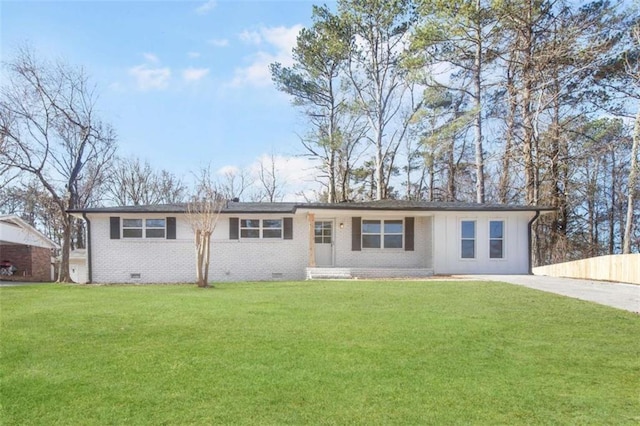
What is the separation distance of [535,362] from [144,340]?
4258mm

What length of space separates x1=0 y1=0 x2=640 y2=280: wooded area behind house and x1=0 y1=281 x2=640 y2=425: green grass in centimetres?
1164

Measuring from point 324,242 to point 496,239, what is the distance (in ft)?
20.6

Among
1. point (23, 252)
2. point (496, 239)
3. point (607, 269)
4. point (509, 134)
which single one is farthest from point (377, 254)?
point (23, 252)

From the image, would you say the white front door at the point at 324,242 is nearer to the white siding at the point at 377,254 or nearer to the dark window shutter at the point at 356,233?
the white siding at the point at 377,254

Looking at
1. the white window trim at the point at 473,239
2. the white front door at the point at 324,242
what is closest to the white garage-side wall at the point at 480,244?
the white window trim at the point at 473,239

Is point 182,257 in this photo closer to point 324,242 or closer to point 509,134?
point 324,242

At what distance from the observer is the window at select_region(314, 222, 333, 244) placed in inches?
655

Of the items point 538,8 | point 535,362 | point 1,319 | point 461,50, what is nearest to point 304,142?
point 461,50

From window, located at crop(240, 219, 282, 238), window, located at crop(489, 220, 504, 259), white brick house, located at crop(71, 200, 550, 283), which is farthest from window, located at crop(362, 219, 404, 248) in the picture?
window, located at crop(240, 219, 282, 238)

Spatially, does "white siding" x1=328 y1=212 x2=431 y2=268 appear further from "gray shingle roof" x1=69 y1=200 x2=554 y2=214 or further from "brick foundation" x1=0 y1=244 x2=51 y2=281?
"brick foundation" x1=0 y1=244 x2=51 y2=281

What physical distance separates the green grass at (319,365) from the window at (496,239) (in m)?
8.53

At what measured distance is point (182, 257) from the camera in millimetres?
16141

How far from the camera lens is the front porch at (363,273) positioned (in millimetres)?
14398

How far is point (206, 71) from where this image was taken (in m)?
14.8
